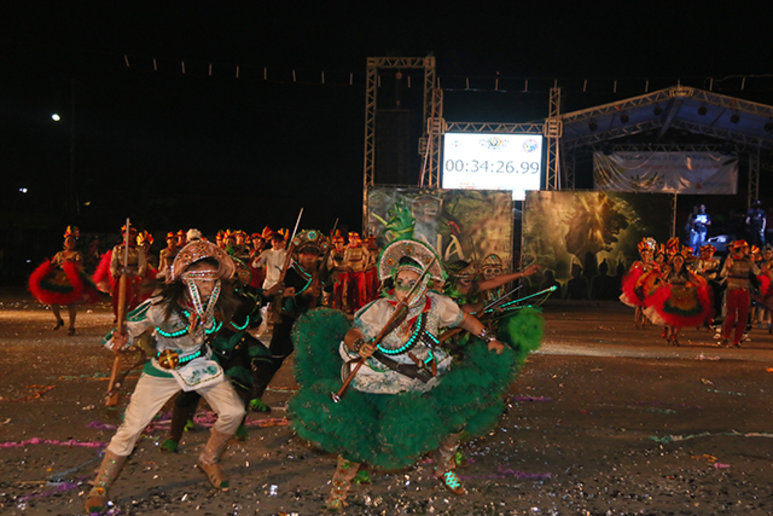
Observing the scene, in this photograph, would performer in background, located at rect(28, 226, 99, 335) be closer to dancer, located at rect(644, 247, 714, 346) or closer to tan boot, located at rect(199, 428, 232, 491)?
tan boot, located at rect(199, 428, 232, 491)

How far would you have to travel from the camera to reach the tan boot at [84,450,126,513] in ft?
15.0

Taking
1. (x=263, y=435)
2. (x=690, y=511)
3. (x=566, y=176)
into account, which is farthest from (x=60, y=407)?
(x=566, y=176)

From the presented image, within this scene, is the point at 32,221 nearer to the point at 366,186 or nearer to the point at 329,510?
the point at 366,186

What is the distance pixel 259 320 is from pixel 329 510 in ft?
6.42

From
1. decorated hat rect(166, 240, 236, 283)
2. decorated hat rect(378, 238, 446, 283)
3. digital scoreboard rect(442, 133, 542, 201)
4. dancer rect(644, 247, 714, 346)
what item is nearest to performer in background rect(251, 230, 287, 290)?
decorated hat rect(166, 240, 236, 283)

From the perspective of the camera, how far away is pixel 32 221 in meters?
35.9

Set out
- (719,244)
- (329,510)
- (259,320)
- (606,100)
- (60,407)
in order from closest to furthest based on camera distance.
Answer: (329,510) < (259,320) < (60,407) < (719,244) < (606,100)

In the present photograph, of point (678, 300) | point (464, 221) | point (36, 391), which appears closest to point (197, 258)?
point (36, 391)

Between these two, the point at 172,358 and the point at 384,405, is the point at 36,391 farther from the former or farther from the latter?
the point at 384,405

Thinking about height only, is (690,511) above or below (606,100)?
below

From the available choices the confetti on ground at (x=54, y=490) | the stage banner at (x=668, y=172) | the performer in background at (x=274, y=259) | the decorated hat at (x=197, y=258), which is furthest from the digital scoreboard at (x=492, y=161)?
the confetti on ground at (x=54, y=490)

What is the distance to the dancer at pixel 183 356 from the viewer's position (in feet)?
15.3

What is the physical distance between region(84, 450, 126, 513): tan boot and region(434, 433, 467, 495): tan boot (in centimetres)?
208

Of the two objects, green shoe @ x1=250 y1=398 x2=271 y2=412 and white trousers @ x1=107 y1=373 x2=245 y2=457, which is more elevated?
white trousers @ x1=107 y1=373 x2=245 y2=457
